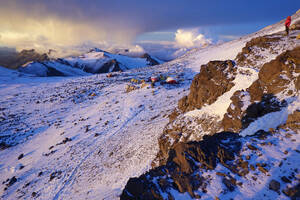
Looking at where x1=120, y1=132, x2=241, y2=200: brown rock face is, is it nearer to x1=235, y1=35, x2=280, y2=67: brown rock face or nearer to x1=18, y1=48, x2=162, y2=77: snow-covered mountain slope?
x1=235, y1=35, x2=280, y2=67: brown rock face

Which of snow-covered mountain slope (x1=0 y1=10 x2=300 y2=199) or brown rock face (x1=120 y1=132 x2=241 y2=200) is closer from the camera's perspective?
brown rock face (x1=120 y1=132 x2=241 y2=200)

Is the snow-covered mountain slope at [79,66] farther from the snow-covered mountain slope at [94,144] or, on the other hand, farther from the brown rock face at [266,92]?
the brown rock face at [266,92]

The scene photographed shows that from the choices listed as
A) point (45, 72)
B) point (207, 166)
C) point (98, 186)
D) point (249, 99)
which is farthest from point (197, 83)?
point (45, 72)

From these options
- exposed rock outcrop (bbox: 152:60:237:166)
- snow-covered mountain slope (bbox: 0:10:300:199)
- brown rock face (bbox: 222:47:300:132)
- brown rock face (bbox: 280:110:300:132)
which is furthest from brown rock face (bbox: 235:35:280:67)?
brown rock face (bbox: 280:110:300:132)

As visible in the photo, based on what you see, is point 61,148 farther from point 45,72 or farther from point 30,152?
point 45,72

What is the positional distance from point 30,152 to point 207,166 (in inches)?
879

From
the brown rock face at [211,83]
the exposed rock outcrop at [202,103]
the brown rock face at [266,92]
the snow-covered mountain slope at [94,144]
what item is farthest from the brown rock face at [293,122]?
the brown rock face at [211,83]

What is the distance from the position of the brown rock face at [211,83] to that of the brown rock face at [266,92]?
7.86 ft

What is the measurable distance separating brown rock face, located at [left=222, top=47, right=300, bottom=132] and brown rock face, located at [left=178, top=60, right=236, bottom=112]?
2396 millimetres

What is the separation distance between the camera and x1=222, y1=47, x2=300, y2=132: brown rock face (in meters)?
8.16

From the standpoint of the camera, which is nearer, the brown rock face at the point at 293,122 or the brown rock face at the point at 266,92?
the brown rock face at the point at 293,122

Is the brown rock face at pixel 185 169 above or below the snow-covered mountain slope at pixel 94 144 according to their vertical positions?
above

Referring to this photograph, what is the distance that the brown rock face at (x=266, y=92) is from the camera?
8.16m

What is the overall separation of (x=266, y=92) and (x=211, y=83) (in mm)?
4563
